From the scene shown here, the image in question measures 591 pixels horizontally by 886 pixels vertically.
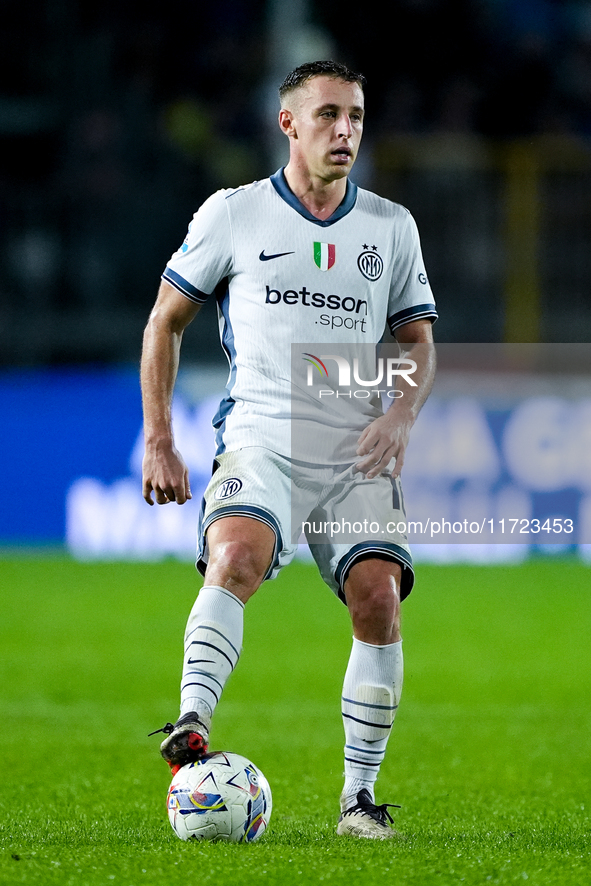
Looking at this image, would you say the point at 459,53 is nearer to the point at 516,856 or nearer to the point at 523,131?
the point at 523,131

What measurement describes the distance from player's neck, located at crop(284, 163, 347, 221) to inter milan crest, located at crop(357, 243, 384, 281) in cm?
17

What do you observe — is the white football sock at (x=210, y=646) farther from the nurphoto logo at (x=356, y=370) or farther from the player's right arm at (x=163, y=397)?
the nurphoto logo at (x=356, y=370)

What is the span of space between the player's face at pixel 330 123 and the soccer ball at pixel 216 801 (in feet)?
5.87

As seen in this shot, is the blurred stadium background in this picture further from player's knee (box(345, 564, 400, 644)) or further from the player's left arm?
player's knee (box(345, 564, 400, 644))

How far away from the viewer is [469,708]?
7.04 meters

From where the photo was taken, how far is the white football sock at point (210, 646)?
12.1 feet

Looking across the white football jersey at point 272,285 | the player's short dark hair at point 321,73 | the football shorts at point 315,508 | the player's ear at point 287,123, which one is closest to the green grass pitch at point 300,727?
the football shorts at point 315,508

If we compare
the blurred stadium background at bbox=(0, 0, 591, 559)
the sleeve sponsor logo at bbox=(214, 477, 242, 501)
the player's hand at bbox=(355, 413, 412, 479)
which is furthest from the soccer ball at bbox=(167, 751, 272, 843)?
the blurred stadium background at bbox=(0, 0, 591, 559)

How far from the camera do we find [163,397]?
13.4ft

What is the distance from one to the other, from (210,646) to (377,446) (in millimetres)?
809

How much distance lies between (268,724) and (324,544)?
2671 mm

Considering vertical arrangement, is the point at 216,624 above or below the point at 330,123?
below

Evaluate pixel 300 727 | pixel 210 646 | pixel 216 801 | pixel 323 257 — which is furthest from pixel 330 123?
pixel 300 727

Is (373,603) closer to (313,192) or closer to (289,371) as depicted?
(289,371)
